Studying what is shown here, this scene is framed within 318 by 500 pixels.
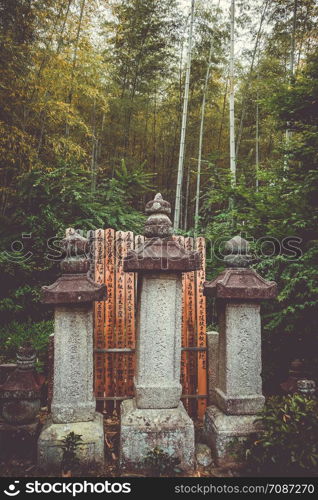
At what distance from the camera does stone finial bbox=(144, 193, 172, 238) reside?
267cm

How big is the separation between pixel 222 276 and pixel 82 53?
638 centimetres

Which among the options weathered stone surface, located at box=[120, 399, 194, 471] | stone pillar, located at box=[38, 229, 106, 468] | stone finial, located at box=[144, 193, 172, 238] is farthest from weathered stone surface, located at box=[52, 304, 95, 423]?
stone finial, located at box=[144, 193, 172, 238]

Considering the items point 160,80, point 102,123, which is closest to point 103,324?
point 102,123

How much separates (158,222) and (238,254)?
2.46ft

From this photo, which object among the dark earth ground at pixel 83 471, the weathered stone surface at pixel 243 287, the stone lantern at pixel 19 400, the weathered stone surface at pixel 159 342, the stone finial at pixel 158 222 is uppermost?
the stone finial at pixel 158 222

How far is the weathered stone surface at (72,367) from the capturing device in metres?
2.55

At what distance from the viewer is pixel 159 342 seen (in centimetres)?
263

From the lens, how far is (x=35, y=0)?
5.64 meters

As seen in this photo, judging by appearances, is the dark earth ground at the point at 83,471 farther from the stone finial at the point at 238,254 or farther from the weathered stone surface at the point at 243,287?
the stone finial at the point at 238,254

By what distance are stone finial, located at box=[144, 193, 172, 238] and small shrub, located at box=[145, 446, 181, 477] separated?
1.63 m

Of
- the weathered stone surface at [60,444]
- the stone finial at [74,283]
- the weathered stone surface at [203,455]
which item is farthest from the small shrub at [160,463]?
the stone finial at [74,283]

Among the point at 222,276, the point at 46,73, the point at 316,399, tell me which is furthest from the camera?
the point at 46,73

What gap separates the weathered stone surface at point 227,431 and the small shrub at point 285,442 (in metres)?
0.06

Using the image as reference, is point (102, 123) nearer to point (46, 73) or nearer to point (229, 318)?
point (46, 73)
